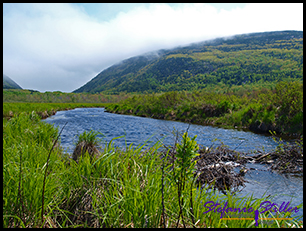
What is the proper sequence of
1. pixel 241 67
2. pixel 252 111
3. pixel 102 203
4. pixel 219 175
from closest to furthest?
pixel 102 203
pixel 219 175
pixel 252 111
pixel 241 67

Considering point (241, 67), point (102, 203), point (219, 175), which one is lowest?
point (219, 175)

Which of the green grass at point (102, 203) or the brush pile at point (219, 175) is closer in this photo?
the green grass at point (102, 203)

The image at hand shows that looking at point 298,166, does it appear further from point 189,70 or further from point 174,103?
point 189,70

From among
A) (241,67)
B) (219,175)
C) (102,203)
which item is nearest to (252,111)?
(219,175)

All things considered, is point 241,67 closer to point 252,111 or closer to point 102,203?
point 252,111

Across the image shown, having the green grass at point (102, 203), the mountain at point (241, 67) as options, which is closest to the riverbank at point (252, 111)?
the green grass at point (102, 203)

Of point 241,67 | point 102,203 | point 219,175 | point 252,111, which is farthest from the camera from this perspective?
point 241,67

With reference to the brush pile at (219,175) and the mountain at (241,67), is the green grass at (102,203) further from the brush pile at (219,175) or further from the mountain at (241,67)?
the mountain at (241,67)

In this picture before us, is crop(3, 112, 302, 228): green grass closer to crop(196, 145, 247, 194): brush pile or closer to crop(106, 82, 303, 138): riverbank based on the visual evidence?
crop(196, 145, 247, 194): brush pile

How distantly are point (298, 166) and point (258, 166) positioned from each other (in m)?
1.29

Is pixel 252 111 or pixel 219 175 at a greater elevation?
pixel 252 111

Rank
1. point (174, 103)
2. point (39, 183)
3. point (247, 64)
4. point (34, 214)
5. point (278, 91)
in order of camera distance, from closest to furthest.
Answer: point (34, 214) → point (39, 183) → point (278, 91) → point (174, 103) → point (247, 64)

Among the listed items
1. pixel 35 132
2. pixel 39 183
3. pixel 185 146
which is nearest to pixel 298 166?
pixel 185 146

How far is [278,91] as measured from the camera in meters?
14.7
